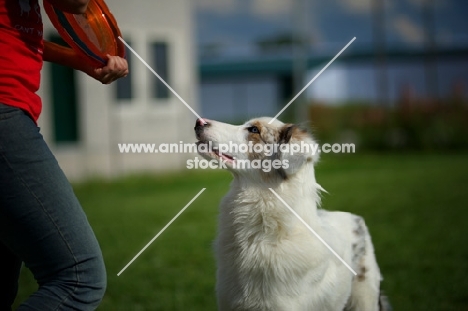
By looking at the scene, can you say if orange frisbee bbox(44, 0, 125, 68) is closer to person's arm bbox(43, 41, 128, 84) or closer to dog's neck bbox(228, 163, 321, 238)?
person's arm bbox(43, 41, 128, 84)

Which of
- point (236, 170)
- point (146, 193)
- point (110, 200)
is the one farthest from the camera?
point (146, 193)

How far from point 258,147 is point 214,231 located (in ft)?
17.2

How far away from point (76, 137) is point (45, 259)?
14308 millimetres

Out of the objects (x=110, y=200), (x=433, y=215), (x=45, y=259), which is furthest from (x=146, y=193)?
(x=45, y=259)

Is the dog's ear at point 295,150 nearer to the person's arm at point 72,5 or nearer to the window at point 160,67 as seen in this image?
the person's arm at point 72,5

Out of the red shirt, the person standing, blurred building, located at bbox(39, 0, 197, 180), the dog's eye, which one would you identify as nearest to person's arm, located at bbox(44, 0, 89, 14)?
the person standing

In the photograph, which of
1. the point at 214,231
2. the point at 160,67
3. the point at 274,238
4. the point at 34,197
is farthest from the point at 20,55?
the point at 160,67

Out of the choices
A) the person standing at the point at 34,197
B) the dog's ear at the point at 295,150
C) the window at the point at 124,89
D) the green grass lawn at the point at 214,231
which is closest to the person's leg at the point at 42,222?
the person standing at the point at 34,197

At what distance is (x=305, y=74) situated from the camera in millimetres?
22328

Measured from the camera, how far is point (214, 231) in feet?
29.0

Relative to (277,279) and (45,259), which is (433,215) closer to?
(277,279)

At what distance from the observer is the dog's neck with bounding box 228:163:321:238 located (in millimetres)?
3613

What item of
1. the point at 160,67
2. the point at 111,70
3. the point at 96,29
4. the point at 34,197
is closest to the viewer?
the point at 34,197

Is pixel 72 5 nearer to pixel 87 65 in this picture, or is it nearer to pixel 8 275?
pixel 87 65
